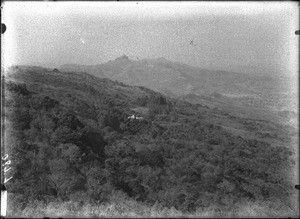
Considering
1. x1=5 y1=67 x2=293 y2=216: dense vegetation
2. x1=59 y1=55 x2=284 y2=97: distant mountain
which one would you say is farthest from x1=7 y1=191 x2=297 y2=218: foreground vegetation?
x1=59 y1=55 x2=284 y2=97: distant mountain

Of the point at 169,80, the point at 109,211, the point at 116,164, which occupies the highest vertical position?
the point at 109,211

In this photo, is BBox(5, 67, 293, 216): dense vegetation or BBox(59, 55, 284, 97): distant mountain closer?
BBox(5, 67, 293, 216): dense vegetation

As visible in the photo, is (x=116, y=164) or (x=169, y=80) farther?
(x=169, y=80)

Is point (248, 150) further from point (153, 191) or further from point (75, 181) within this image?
point (75, 181)

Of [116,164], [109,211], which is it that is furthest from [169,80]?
[109,211]

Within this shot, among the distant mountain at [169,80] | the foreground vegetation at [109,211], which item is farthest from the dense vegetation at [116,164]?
the distant mountain at [169,80]

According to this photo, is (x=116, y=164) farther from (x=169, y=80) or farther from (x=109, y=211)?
(x=169, y=80)

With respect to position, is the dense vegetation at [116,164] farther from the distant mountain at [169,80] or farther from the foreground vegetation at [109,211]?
the distant mountain at [169,80]

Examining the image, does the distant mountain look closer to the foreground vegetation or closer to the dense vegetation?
the dense vegetation
